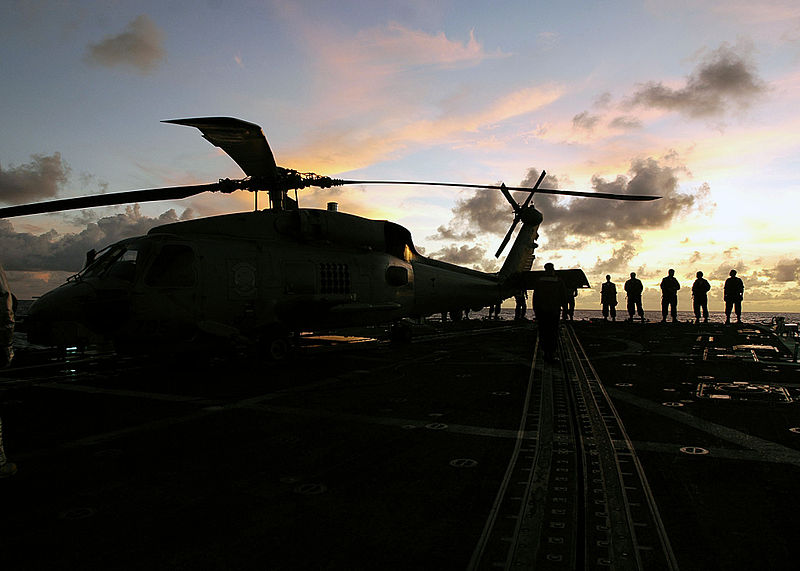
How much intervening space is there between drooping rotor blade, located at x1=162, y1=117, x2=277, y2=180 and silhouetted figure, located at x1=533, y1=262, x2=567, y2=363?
279 inches

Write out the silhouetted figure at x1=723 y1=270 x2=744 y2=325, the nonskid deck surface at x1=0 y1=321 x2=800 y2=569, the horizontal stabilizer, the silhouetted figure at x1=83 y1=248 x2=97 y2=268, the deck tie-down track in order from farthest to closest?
the silhouetted figure at x1=723 y1=270 x2=744 y2=325 < the horizontal stabilizer < the silhouetted figure at x1=83 y1=248 x2=97 y2=268 < the nonskid deck surface at x1=0 y1=321 x2=800 y2=569 < the deck tie-down track

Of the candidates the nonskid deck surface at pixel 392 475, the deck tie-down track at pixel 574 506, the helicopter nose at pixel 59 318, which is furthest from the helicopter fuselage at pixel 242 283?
the deck tie-down track at pixel 574 506

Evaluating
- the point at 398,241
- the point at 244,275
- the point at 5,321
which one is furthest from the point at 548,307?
the point at 5,321

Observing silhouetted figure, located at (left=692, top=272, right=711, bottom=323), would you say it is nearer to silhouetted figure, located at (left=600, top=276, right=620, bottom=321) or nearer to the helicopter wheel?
silhouetted figure, located at (left=600, top=276, right=620, bottom=321)

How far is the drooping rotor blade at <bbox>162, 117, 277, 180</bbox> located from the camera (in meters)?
9.09

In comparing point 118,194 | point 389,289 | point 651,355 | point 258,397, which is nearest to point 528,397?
point 258,397

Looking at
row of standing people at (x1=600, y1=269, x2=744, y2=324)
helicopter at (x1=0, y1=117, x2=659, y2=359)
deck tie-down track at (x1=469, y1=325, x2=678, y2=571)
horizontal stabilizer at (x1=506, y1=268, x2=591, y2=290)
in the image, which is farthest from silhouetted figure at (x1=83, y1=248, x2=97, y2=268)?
row of standing people at (x1=600, y1=269, x2=744, y2=324)

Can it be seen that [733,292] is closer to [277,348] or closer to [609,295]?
[609,295]

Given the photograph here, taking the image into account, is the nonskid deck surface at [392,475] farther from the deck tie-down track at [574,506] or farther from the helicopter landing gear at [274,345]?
the helicopter landing gear at [274,345]

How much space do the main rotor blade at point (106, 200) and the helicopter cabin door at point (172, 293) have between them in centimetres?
102

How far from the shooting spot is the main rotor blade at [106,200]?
7.72 meters

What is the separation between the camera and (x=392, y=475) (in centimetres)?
378

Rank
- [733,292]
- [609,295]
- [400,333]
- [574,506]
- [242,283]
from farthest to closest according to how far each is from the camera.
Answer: [609,295] < [733,292] < [400,333] < [242,283] < [574,506]

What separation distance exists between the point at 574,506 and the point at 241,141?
9.76 m
